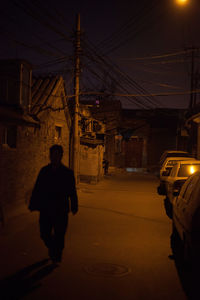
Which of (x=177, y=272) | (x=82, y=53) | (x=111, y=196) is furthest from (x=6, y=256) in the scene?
(x=82, y=53)

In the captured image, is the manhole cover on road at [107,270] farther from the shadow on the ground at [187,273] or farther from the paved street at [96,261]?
the shadow on the ground at [187,273]

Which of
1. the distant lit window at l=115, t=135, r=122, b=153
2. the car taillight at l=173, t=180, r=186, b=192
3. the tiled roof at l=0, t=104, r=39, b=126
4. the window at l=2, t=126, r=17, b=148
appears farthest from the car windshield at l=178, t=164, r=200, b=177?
the distant lit window at l=115, t=135, r=122, b=153

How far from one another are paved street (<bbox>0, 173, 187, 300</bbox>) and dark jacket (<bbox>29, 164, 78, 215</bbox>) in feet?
3.32

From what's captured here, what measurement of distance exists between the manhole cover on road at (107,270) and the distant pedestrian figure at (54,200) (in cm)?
63

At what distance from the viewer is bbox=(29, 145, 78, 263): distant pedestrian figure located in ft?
19.1

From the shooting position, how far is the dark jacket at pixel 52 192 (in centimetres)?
581

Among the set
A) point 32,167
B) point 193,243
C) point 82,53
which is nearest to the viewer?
point 193,243

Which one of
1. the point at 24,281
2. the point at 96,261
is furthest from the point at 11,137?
the point at 24,281

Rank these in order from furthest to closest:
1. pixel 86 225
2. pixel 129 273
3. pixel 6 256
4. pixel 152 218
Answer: pixel 152 218, pixel 86 225, pixel 6 256, pixel 129 273

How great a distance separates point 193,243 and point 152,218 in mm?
6045

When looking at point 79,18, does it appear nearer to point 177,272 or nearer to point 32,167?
point 32,167

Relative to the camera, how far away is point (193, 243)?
4.84 metres

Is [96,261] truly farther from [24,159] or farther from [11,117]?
[24,159]

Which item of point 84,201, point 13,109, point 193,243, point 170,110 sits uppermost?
point 170,110
